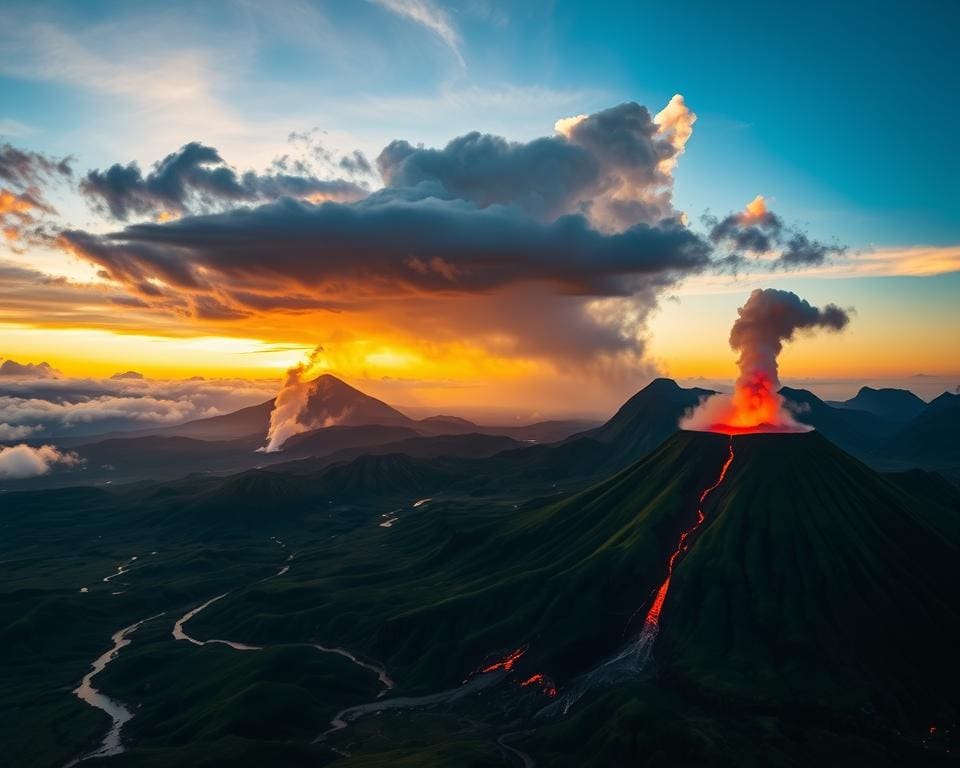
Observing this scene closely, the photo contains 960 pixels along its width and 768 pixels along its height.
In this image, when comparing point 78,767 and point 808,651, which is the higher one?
point 808,651

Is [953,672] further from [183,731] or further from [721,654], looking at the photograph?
[183,731]

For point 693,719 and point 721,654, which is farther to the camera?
point 721,654

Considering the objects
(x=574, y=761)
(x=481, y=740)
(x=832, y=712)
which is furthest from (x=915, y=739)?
(x=481, y=740)

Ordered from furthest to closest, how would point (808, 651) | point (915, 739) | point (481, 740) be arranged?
point (808, 651) → point (481, 740) → point (915, 739)

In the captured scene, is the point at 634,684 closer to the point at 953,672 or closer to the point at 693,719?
the point at 693,719

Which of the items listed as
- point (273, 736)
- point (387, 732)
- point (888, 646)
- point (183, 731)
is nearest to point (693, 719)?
point (888, 646)

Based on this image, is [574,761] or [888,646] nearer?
[574,761]

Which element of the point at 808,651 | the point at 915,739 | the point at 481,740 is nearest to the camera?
the point at 915,739

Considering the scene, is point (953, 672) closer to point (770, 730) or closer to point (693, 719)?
point (770, 730)

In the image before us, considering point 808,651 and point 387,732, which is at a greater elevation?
point 808,651
